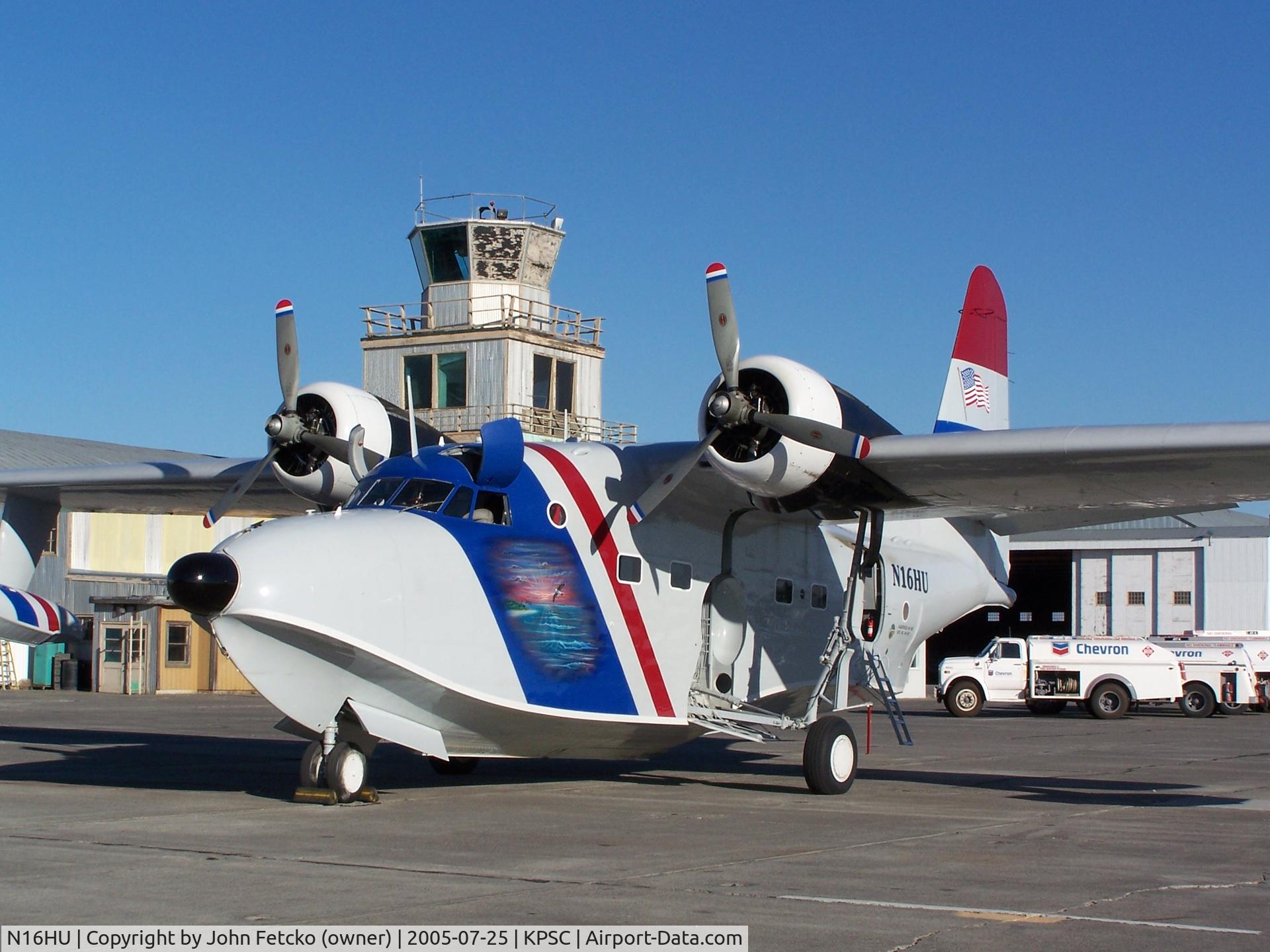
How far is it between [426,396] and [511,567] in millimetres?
29465

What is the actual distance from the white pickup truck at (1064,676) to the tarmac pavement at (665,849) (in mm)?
15600

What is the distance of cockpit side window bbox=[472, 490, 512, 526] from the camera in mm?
11969

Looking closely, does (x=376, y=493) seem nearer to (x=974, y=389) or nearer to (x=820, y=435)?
(x=820, y=435)

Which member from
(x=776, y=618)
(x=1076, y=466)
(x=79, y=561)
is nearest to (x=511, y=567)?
(x=776, y=618)

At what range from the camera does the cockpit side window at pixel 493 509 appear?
1197 cm

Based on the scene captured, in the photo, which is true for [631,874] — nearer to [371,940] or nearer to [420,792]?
[371,940]

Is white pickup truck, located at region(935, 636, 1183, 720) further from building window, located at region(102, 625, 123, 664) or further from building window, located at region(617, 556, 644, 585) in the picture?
building window, located at region(102, 625, 123, 664)

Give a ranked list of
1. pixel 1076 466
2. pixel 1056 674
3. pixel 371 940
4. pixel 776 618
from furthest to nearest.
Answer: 1. pixel 1056 674
2. pixel 776 618
3. pixel 1076 466
4. pixel 371 940

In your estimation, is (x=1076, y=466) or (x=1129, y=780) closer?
(x=1076, y=466)

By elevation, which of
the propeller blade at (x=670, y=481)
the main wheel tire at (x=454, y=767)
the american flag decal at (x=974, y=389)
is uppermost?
the american flag decal at (x=974, y=389)

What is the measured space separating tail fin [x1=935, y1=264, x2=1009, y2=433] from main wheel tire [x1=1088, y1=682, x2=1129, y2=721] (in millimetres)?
17074

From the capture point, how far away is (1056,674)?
33906 mm

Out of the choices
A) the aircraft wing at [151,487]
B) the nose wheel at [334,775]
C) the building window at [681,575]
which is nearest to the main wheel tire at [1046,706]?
the aircraft wing at [151,487]

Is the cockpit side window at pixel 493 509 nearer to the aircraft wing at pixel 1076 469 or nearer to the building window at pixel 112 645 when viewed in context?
the aircraft wing at pixel 1076 469
